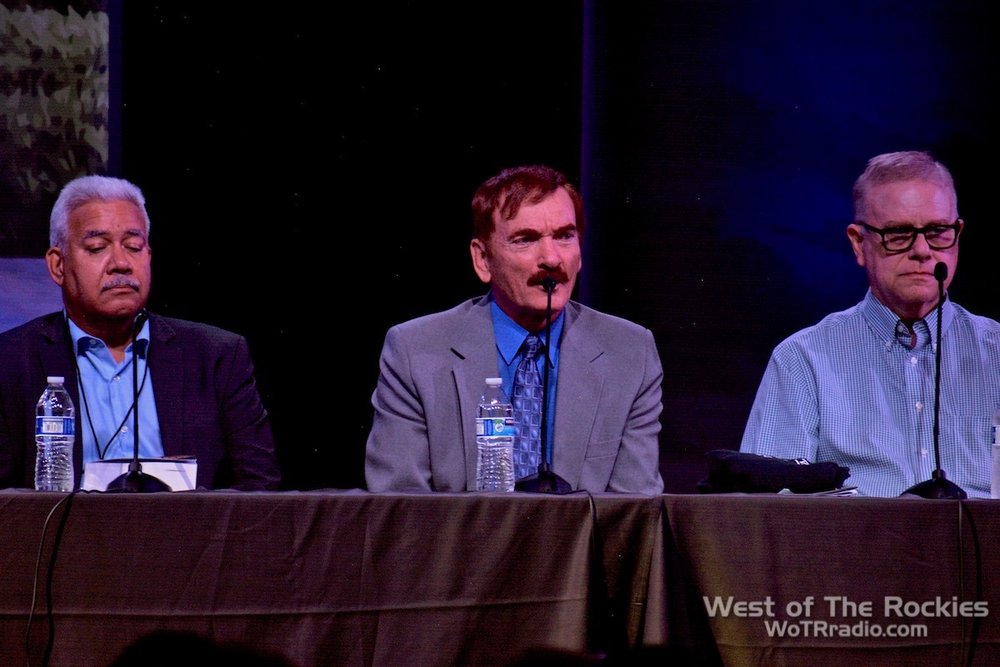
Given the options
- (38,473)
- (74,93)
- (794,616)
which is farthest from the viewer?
(74,93)

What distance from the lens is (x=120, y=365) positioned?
304 cm

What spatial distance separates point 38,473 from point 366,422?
4.51 ft

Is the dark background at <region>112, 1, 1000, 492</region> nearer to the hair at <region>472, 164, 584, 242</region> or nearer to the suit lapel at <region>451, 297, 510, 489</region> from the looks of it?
the hair at <region>472, 164, 584, 242</region>

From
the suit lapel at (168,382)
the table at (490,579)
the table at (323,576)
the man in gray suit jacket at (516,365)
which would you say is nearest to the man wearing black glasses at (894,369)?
the man in gray suit jacket at (516,365)

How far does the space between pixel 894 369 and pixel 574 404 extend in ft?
3.03

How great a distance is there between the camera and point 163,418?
2938 mm

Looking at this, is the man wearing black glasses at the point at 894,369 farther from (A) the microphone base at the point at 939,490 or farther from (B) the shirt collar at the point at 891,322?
(A) the microphone base at the point at 939,490

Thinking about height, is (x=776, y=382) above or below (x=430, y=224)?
below

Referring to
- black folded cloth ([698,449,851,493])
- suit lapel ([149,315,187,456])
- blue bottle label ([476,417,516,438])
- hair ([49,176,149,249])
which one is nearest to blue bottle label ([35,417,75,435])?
suit lapel ([149,315,187,456])

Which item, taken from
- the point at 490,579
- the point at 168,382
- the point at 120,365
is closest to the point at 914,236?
the point at 490,579

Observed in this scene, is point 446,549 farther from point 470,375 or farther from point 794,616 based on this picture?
point 470,375

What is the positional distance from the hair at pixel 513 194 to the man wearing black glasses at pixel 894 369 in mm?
757

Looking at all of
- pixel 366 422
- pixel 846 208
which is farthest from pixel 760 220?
pixel 366 422

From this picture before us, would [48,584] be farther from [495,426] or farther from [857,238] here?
[857,238]
